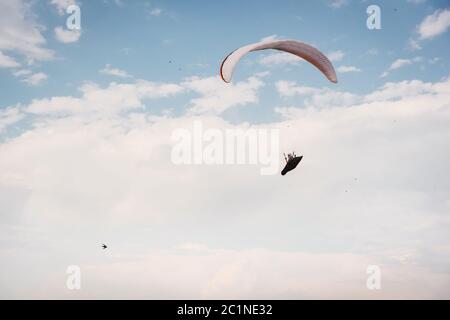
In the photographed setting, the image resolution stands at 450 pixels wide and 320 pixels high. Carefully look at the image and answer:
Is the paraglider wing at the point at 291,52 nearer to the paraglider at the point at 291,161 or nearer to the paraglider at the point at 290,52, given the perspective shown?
the paraglider at the point at 290,52

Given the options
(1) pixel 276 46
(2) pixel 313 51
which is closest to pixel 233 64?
(1) pixel 276 46

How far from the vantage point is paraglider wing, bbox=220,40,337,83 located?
58.0 ft

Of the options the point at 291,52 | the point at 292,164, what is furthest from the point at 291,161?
the point at 291,52

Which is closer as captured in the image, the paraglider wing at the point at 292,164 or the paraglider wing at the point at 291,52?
the paraglider wing at the point at 291,52

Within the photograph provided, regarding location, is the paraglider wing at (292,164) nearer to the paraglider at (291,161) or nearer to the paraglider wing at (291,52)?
the paraglider at (291,161)

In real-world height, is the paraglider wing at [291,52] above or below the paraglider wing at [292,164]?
above

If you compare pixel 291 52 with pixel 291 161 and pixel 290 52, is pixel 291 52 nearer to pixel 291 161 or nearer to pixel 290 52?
pixel 290 52


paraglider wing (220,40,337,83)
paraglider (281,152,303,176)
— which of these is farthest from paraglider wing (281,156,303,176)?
paraglider wing (220,40,337,83)

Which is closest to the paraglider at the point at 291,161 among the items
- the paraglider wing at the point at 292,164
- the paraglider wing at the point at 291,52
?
the paraglider wing at the point at 292,164

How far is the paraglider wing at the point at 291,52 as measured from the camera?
17672 millimetres
